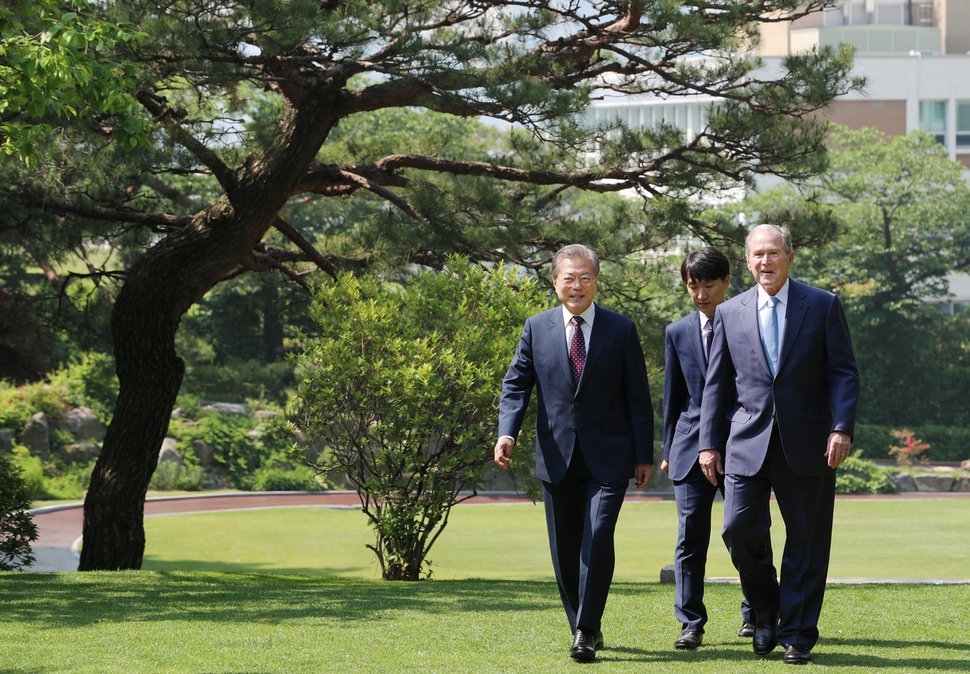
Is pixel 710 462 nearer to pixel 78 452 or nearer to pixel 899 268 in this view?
pixel 78 452

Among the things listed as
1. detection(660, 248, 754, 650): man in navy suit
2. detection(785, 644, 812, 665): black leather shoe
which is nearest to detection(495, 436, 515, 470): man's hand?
detection(660, 248, 754, 650): man in navy suit

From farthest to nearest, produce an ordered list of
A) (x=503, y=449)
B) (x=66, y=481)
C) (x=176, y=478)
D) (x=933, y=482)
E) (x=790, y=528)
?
(x=933, y=482) → (x=176, y=478) → (x=66, y=481) → (x=503, y=449) → (x=790, y=528)

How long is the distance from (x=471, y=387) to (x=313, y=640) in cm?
416

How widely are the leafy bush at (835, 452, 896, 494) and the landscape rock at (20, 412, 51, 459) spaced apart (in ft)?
65.3

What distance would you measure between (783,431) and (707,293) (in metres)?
1.09

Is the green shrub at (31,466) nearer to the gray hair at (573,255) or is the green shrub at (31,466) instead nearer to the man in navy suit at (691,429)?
the man in navy suit at (691,429)

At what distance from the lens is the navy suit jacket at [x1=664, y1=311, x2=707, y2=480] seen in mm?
6070

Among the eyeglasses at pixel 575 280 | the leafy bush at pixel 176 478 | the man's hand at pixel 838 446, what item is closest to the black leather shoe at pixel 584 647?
the man's hand at pixel 838 446

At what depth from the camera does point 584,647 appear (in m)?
5.30

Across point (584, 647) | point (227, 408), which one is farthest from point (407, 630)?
point (227, 408)

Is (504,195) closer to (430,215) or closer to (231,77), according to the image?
(430,215)

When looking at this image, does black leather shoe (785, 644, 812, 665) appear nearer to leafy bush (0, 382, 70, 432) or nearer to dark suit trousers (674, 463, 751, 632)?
dark suit trousers (674, 463, 751, 632)

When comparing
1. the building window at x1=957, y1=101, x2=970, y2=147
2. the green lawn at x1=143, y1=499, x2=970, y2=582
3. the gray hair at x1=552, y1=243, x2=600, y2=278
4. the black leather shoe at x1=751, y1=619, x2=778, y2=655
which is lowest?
the green lawn at x1=143, y1=499, x2=970, y2=582

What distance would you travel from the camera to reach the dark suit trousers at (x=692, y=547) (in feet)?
19.1
